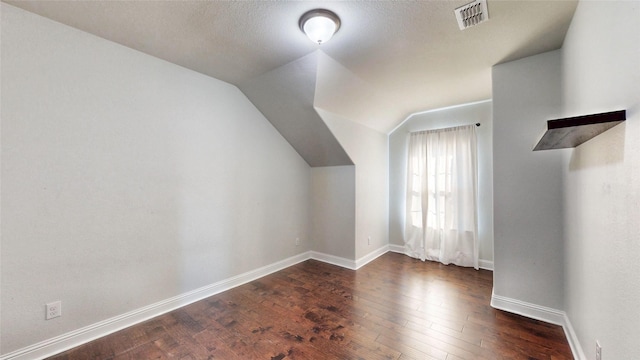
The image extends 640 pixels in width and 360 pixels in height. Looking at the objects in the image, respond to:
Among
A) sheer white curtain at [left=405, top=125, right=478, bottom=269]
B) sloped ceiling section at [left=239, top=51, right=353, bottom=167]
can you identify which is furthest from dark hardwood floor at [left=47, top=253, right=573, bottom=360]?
sloped ceiling section at [left=239, top=51, right=353, bottom=167]

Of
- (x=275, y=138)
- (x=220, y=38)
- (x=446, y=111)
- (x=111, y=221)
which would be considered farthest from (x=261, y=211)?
(x=446, y=111)

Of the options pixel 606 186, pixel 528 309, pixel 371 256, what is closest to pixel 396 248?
pixel 371 256

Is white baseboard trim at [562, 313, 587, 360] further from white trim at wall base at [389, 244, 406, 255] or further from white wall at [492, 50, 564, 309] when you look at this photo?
white trim at wall base at [389, 244, 406, 255]

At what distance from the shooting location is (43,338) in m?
1.84

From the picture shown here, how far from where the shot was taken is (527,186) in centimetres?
235

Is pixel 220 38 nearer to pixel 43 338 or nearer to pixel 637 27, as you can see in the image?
pixel 637 27

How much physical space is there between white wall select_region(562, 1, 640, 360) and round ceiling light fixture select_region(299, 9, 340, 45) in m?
1.55

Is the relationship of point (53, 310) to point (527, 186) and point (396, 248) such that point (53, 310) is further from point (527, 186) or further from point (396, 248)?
point (396, 248)

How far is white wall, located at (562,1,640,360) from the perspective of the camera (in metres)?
1.02

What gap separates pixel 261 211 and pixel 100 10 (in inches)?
101

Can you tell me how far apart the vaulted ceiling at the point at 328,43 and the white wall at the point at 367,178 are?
0.74 feet

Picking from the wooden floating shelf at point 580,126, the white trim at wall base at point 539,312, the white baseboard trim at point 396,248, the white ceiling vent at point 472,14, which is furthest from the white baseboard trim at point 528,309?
the white ceiling vent at point 472,14

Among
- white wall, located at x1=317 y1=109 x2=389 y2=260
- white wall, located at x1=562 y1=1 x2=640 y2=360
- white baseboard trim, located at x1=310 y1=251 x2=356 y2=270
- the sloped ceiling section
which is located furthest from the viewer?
white baseboard trim, located at x1=310 y1=251 x2=356 y2=270

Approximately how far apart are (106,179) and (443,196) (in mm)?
4429
